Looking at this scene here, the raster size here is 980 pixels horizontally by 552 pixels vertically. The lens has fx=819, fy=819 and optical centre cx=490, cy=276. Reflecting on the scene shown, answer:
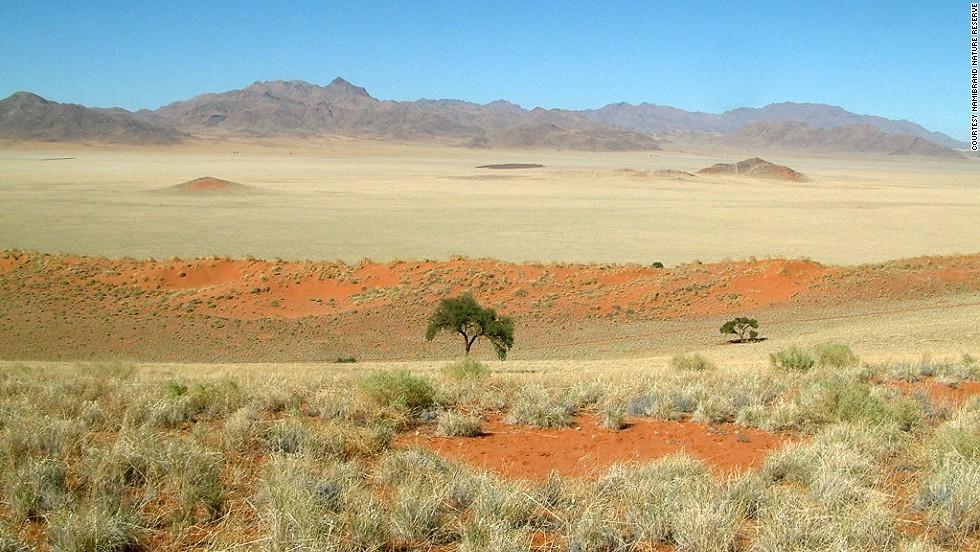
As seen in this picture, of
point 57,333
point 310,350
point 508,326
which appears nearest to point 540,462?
point 508,326

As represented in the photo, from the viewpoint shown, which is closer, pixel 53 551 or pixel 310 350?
pixel 53 551

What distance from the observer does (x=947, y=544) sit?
5.24 meters

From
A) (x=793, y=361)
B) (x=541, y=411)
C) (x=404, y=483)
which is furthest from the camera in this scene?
(x=793, y=361)

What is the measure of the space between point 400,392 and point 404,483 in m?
2.87

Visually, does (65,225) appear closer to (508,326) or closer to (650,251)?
(650,251)

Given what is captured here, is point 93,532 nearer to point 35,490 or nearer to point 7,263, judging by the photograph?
point 35,490

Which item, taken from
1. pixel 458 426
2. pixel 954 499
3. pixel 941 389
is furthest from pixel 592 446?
pixel 941 389

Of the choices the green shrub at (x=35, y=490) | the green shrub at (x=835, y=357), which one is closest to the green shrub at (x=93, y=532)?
the green shrub at (x=35, y=490)

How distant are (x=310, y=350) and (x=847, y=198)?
90.0m

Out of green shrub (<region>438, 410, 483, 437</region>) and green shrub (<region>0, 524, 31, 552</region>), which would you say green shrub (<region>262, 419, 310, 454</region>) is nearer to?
green shrub (<region>438, 410, 483, 437</region>)

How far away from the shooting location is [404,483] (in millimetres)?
5852

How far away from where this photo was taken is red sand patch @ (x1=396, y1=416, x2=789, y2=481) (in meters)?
6.99

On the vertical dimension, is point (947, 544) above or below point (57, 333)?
above

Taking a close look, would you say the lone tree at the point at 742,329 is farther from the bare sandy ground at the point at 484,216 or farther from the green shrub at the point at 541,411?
the bare sandy ground at the point at 484,216
